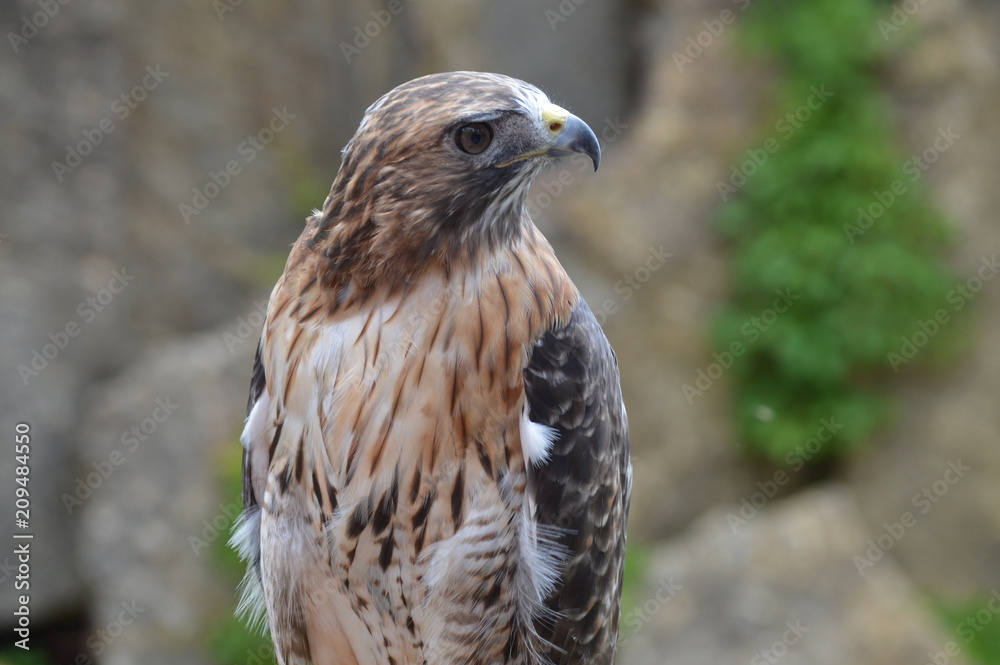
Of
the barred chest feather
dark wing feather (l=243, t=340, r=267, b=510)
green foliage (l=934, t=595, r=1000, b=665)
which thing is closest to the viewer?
the barred chest feather

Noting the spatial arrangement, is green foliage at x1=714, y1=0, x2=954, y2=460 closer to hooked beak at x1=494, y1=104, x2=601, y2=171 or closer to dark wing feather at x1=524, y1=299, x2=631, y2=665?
dark wing feather at x1=524, y1=299, x2=631, y2=665

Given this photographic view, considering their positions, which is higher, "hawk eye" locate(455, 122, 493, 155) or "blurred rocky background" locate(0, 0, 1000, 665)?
"hawk eye" locate(455, 122, 493, 155)

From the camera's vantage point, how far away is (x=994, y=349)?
284 inches

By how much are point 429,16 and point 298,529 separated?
5906 mm

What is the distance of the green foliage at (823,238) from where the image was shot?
688 cm

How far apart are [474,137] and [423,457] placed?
33.0 inches

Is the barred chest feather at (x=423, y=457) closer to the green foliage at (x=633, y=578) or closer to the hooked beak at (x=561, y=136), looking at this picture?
the hooked beak at (x=561, y=136)

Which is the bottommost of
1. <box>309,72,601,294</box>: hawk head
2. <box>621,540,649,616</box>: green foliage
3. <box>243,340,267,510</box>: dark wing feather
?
<box>621,540,649,616</box>: green foliage

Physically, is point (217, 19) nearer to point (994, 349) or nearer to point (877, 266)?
point (877, 266)

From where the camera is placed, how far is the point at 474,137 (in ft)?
8.10

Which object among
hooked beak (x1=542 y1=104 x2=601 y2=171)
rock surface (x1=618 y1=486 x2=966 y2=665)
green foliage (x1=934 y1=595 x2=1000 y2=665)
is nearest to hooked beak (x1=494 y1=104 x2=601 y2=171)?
hooked beak (x1=542 y1=104 x2=601 y2=171)

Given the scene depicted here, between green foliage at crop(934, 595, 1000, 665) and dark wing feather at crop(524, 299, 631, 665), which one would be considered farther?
green foliage at crop(934, 595, 1000, 665)

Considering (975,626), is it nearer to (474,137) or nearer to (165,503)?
(165,503)

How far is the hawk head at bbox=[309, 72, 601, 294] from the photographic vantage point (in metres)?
2.44
